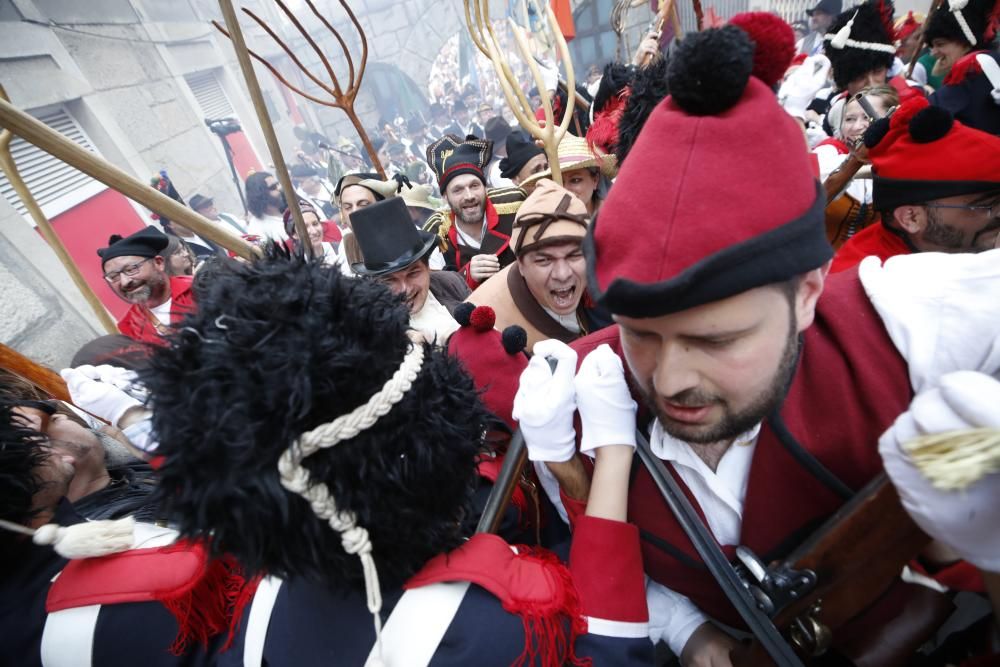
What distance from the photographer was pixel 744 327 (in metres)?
0.78

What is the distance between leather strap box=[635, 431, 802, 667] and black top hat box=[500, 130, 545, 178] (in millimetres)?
3304

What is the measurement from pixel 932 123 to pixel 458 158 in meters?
3.04

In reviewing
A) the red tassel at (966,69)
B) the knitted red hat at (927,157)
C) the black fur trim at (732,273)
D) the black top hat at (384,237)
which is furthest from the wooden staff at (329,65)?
the red tassel at (966,69)

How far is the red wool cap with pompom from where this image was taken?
31.7 inches

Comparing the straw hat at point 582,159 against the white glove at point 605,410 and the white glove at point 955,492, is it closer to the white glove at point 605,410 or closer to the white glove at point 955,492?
the white glove at point 605,410

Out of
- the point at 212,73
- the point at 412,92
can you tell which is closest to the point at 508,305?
the point at 212,73

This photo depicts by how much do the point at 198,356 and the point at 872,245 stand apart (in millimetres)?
2614

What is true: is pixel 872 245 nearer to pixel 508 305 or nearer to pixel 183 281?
pixel 508 305

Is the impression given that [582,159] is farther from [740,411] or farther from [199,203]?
[199,203]

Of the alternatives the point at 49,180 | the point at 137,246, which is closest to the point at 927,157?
the point at 137,246

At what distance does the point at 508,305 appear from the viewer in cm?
216

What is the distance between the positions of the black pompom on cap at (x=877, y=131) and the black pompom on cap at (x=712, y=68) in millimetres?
1590

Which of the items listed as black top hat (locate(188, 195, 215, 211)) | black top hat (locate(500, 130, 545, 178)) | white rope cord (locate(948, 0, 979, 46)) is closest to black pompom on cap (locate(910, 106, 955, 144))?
black top hat (locate(500, 130, 545, 178))

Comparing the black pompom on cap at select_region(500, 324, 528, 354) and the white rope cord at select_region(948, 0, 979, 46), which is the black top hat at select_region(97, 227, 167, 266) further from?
the white rope cord at select_region(948, 0, 979, 46)
